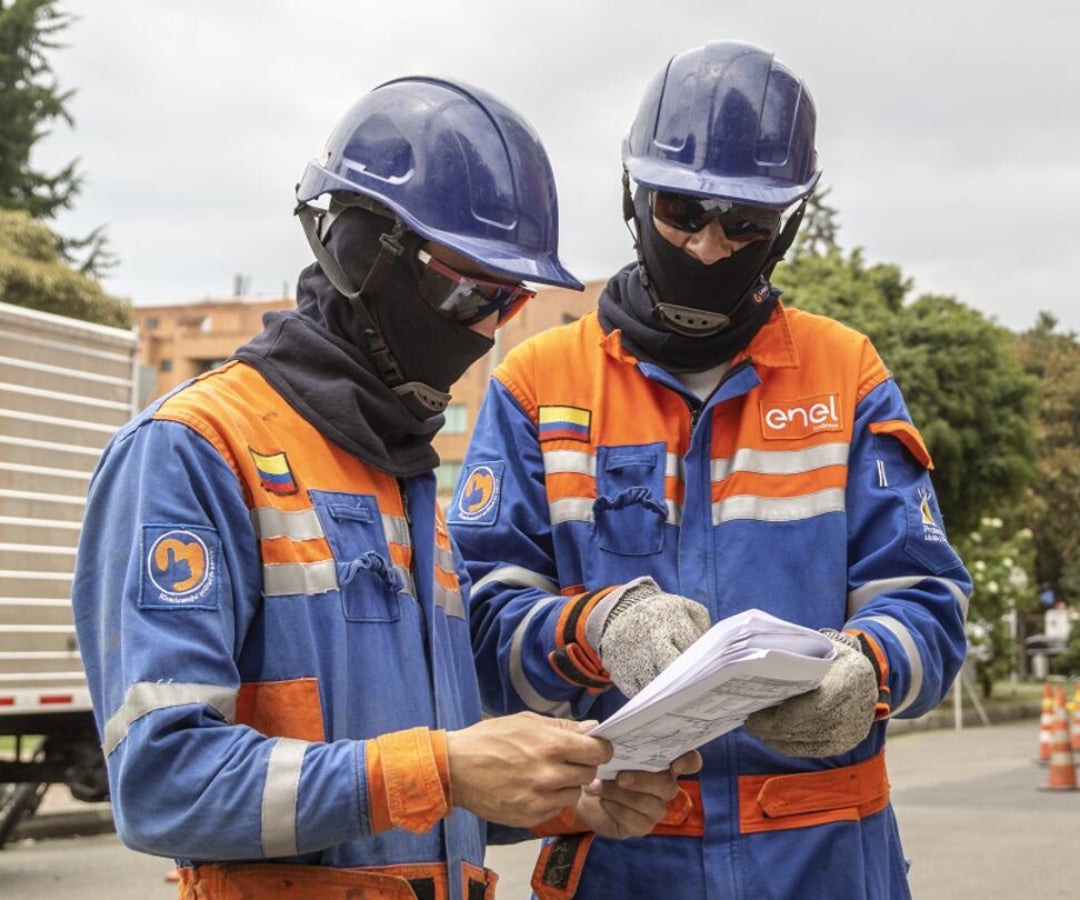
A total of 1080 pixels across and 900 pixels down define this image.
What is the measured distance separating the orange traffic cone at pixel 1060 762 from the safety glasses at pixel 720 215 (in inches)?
546

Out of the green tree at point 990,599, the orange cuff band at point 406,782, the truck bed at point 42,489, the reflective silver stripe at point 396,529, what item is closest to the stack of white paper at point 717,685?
the orange cuff band at point 406,782

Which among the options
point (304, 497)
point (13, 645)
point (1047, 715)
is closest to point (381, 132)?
point (304, 497)

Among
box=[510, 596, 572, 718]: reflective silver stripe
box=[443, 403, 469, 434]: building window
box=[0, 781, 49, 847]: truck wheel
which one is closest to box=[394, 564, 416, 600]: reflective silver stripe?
box=[510, 596, 572, 718]: reflective silver stripe

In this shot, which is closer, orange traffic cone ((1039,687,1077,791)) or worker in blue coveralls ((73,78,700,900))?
worker in blue coveralls ((73,78,700,900))

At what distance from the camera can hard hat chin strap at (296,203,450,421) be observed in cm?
277

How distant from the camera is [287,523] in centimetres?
251

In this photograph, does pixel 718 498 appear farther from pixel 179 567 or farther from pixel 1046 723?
pixel 1046 723

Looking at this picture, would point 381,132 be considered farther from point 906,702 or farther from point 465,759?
point 906,702

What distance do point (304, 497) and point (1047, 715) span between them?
16.8 metres

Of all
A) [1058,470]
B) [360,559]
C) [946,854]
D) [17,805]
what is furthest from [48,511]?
[1058,470]

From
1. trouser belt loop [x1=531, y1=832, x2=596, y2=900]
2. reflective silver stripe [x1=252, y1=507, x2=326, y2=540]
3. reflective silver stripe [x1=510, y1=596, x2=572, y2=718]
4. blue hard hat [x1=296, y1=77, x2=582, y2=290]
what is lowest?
trouser belt loop [x1=531, y1=832, x2=596, y2=900]

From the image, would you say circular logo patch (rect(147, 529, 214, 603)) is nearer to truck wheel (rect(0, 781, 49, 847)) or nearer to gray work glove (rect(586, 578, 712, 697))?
gray work glove (rect(586, 578, 712, 697))

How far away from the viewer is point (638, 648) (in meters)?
2.87

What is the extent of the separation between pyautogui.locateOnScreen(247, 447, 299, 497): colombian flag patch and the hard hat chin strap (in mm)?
316
